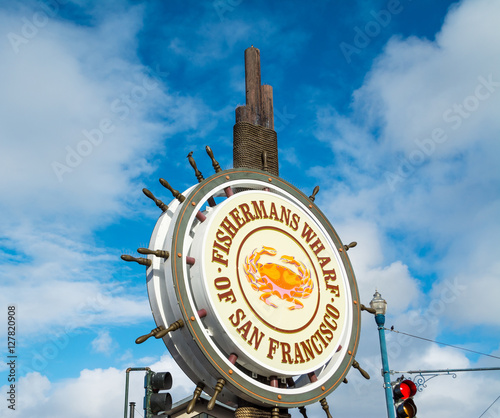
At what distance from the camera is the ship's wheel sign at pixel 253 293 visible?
9102 mm

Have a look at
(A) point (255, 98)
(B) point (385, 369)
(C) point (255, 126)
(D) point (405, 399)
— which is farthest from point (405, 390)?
(A) point (255, 98)

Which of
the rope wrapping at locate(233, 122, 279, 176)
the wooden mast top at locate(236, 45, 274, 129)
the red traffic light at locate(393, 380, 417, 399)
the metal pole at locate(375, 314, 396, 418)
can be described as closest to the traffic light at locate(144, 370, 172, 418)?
the red traffic light at locate(393, 380, 417, 399)

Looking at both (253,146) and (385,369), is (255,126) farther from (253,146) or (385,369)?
(385,369)

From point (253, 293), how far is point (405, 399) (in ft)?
10.2

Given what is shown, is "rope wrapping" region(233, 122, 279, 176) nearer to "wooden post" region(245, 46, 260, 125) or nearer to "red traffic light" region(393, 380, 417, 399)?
"wooden post" region(245, 46, 260, 125)

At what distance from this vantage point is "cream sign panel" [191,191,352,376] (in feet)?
30.8

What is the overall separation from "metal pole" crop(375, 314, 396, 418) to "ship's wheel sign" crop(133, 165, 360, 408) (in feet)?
4.60

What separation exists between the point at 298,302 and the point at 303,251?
1079mm

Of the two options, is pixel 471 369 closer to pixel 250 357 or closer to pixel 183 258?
pixel 250 357

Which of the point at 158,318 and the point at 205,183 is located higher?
the point at 205,183

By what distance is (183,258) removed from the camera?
30.5 ft

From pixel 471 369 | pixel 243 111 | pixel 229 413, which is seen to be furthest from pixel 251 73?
pixel 471 369

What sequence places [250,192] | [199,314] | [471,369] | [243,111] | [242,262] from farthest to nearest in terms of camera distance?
1. [471,369]
2. [243,111]
3. [250,192]
4. [242,262]
5. [199,314]

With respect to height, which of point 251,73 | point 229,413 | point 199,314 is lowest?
point 229,413
